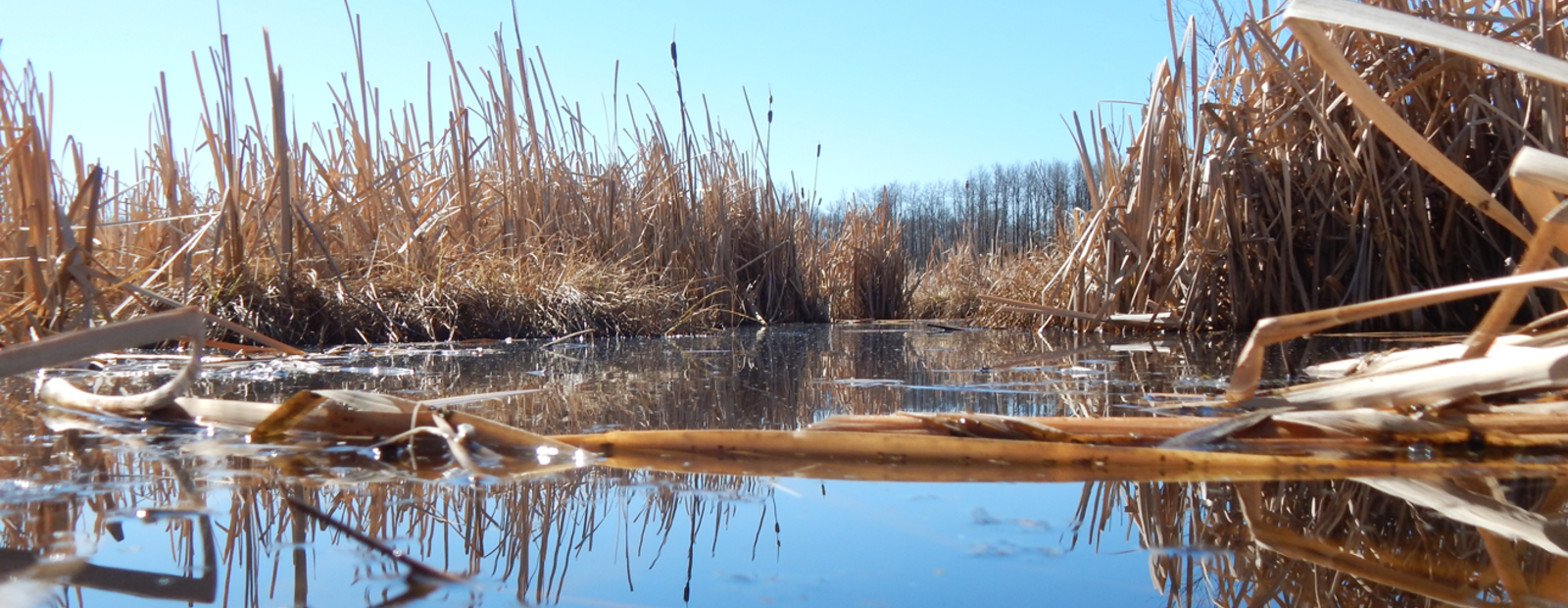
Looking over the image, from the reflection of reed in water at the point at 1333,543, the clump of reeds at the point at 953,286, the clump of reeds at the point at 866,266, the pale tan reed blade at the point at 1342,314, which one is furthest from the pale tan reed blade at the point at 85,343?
the clump of reeds at the point at 953,286

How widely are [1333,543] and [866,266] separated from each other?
571cm

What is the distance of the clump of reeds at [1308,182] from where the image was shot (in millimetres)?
2705

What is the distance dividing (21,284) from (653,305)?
201cm

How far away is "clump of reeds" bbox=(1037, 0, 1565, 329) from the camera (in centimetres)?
271

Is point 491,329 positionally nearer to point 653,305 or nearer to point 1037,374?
point 653,305

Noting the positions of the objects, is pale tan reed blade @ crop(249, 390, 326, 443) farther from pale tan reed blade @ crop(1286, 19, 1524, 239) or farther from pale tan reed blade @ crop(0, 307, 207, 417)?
pale tan reed blade @ crop(1286, 19, 1524, 239)

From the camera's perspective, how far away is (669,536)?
0.62 metres

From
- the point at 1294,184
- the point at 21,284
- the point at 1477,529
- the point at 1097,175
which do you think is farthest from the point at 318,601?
the point at 1097,175

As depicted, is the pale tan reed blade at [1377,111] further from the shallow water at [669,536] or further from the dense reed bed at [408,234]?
the dense reed bed at [408,234]

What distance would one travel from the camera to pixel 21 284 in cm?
225

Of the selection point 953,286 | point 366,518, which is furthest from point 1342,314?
point 953,286

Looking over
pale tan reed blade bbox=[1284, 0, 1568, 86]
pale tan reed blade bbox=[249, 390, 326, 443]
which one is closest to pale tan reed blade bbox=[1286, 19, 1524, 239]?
pale tan reed blade bbox=[1284, 0, 1568, 86]

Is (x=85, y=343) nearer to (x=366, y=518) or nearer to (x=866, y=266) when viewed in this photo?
(x=366, y=518)

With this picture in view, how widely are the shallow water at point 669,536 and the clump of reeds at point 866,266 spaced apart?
17.2ft
